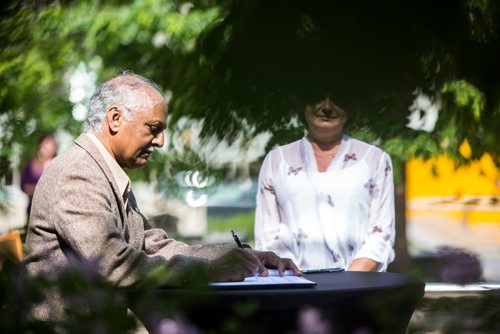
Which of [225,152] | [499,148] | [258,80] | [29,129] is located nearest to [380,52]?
[258,80]

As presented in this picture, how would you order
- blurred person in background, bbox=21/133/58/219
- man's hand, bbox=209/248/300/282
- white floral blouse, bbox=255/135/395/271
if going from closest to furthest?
man's hand, bbox=209/248/300/282, white floral blouse, bbox=255/135/395/271, blurred person in background, bbox=21/133/58/219

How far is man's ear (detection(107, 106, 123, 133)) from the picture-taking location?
8.81 feet

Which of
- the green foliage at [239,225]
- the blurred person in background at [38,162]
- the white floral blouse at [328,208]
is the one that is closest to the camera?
the white floral blouse at [328,208]

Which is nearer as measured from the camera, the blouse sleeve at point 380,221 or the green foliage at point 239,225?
the blouse sleeve at point 380,221

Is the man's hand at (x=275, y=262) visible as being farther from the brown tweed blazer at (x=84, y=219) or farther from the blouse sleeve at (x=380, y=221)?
the blouse sleeve at (x=380, y=221)

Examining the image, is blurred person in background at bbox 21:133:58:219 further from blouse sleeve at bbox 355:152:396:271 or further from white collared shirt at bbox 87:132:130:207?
white collared shirt at bbox 87:132:130:207

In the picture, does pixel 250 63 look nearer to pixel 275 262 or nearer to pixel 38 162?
pixel 275 262

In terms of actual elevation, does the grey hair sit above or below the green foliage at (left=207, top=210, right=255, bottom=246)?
above

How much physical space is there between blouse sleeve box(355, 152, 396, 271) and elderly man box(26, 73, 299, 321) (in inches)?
46.1

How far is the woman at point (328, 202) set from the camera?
3.92m

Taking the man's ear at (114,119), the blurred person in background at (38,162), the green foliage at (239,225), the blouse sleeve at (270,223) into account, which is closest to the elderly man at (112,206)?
the man's ear at (114,119)

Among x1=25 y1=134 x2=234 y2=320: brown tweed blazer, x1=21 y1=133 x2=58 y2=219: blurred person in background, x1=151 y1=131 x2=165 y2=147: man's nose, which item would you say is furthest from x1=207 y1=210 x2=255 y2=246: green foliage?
x1=25 y1=134 x2=234 y2=320: brown tweed blazer

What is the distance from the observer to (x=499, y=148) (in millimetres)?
2473

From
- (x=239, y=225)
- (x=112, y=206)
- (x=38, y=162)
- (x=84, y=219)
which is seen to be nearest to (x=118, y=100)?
(x=112, y=206)
